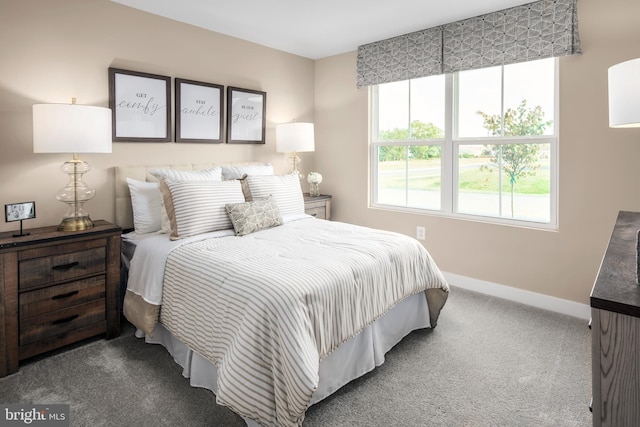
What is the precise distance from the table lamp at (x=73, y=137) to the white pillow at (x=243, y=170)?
40.9 inches

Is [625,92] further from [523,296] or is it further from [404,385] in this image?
[523,296]

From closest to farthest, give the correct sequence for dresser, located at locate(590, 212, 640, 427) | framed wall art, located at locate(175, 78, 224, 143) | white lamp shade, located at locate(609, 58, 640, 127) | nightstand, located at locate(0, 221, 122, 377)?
dresser, located at locate(590, 212, 640, 427)
white lamp shade, located at locate(609, 58, 640, 127)
nightstand, located at locate(0, 221, 122, 377)
framed wall art, located at locate(175, 78, 224, 143)

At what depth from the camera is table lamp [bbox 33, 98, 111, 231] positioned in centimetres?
228

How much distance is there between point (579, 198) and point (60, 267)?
3636 millimetres

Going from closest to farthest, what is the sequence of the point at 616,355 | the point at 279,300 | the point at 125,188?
the point at 616,355 → the point at 279,300 → the point at 125,188

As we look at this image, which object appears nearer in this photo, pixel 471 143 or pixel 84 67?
pixel 84 67

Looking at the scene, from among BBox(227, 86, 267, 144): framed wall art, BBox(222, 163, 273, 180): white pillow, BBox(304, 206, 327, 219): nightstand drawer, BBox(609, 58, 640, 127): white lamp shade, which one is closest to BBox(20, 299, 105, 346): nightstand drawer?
BBox(222, 163, 273, 180): white pillow

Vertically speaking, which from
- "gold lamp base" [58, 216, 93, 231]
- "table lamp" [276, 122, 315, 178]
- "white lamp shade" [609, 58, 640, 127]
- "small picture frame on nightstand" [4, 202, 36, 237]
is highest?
"table lamp" [276, 122, 315, 178]

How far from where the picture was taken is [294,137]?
12.7 ft

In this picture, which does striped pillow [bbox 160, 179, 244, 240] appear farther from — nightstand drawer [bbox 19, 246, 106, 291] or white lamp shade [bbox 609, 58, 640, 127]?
white lamp shade [bbox 609, 58, 640, 127]

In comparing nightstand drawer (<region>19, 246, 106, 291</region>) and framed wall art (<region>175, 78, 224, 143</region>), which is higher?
framed wall art (<region>175, 78, 224, 143</region>)

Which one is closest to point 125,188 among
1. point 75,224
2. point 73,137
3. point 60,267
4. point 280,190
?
point 75,224

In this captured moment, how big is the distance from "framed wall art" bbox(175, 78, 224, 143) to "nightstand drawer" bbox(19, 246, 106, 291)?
1.28 m

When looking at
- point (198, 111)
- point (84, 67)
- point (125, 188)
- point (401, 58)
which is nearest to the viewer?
point (84, 67)
